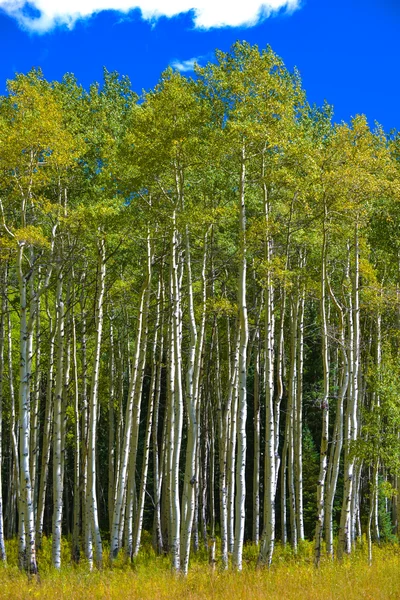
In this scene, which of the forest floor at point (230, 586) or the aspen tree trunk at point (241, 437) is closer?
the forest floor at point (230, 586)

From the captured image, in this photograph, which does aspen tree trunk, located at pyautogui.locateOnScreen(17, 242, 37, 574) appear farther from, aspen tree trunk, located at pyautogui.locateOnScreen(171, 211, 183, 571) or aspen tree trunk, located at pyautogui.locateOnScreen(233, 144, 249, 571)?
aspen tree trunk, located at pyautogui.locateOnScreen(233, 144, 249, 571)

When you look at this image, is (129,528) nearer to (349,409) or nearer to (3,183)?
(349,409)

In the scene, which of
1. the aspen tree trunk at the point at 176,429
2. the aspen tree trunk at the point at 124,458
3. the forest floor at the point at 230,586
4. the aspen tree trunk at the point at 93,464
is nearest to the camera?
the forest floor at the point at 230,586

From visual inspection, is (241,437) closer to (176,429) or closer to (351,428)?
(176,429)

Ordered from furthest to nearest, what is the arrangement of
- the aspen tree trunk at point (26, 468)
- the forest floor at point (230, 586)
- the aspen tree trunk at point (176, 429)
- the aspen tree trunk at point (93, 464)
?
the aspen tree trunk at point (93, 464) < the aspen tree trunk at point (176, 429) < the aspen tree trunk at point (26, 468) < the forest floor at point (230, 586)

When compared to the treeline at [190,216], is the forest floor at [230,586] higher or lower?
lower

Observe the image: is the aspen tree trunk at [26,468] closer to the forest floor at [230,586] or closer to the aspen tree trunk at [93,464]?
the forest floor at [230,586]

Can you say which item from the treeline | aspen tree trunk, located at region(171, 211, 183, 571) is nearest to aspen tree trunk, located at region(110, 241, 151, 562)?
the treeline

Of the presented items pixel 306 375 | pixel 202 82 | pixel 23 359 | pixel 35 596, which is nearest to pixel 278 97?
pixel 202 82

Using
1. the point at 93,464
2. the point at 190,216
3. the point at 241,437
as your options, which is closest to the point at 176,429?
the point at 241,437

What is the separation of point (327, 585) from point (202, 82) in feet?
33.5

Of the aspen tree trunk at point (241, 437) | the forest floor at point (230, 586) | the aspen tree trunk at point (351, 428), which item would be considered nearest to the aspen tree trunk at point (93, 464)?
the forest floor at point (230, 586)

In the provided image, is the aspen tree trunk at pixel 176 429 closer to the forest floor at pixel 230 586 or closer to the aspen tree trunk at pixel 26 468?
the forest floor at pixel 230 586

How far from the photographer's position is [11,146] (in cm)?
1347
